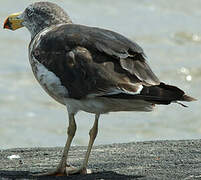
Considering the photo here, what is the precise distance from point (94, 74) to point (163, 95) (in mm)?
653

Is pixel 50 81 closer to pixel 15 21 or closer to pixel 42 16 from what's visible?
pixel 42 16

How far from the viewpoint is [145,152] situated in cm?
748

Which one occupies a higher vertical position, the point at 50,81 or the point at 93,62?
the point at 93,62

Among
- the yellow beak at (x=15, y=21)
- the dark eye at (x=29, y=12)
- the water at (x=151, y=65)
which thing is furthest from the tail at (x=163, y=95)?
the water at (x=151, y=65)

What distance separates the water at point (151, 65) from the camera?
511 inches

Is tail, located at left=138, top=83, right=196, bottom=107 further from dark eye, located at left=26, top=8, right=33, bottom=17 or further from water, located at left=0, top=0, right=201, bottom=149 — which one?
water, located at left=0, top=0, right=201, bottom=149

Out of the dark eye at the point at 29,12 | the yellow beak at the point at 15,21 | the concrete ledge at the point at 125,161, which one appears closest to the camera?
the concrete ledge at the point at 125,161

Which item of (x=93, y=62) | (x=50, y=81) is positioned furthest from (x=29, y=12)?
(x=93, y=62)

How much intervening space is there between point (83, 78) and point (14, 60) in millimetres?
10168

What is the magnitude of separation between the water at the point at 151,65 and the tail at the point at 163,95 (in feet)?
21.0

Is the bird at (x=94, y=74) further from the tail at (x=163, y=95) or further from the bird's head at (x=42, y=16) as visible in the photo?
the bird's head at (x=42, y=16)

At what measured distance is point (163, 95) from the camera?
6.04 m

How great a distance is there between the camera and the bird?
6117mm

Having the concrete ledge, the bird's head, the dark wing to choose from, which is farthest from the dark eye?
the concrete ledge
